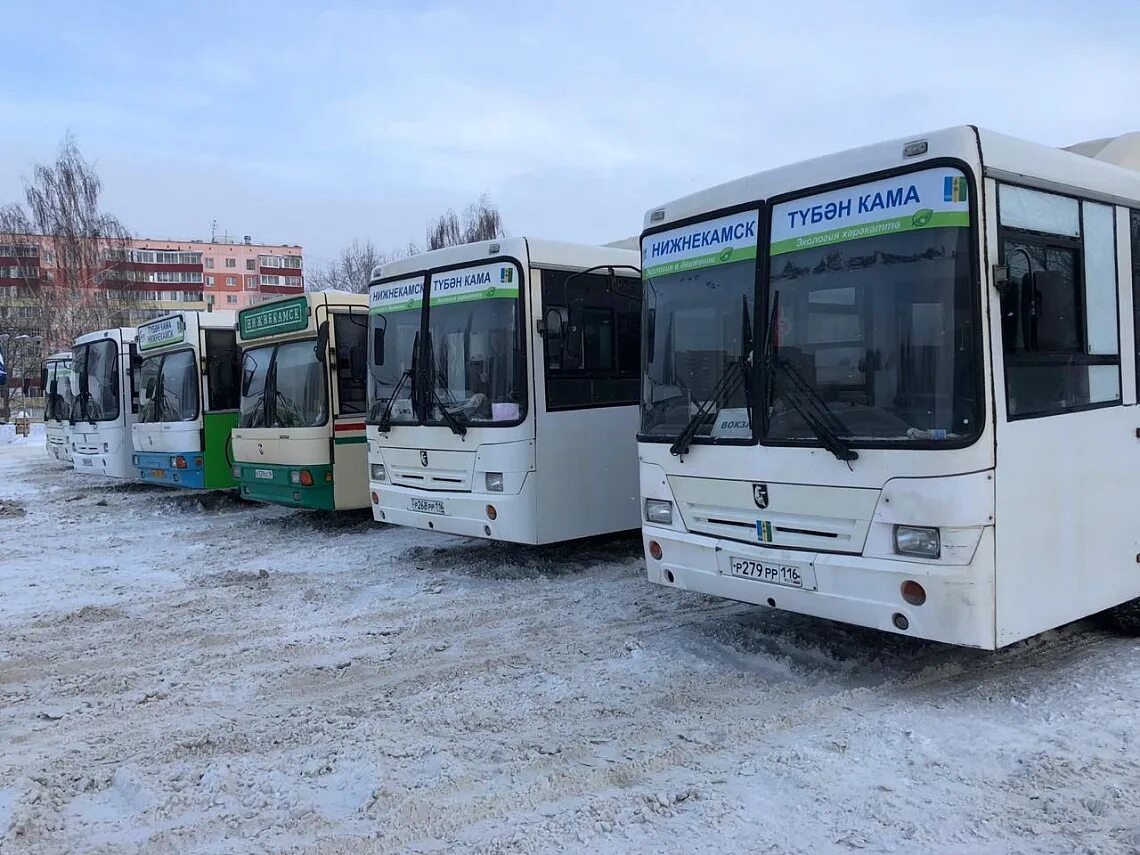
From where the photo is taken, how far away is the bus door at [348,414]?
11258 mm

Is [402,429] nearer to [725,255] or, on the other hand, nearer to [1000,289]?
[725,255]

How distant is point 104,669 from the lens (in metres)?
6.14

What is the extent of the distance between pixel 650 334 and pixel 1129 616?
3.67m

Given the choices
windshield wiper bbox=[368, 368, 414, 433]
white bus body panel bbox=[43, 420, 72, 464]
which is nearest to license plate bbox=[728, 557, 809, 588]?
windshield wiper bbox=[368, 368, 414, 433]

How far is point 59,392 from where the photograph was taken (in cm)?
1969

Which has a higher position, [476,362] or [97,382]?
[97,382]

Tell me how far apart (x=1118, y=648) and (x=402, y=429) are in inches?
244

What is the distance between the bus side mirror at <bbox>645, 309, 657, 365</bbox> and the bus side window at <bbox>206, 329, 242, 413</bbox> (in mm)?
9415

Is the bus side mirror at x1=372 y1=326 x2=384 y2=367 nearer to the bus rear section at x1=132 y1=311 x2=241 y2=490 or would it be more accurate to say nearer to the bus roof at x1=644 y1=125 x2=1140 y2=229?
the bus roof at x1=644 y1=125 x2=1140 y2=229

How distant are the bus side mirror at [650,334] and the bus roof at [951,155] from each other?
65 cm

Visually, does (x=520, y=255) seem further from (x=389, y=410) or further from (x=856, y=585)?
(x=856, y=585)

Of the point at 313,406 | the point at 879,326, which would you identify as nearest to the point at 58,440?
the point at 313,406

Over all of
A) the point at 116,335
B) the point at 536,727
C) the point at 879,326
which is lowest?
the point at 536,727

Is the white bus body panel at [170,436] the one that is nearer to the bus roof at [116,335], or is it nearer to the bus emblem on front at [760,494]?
the bus roof at [116,335]
